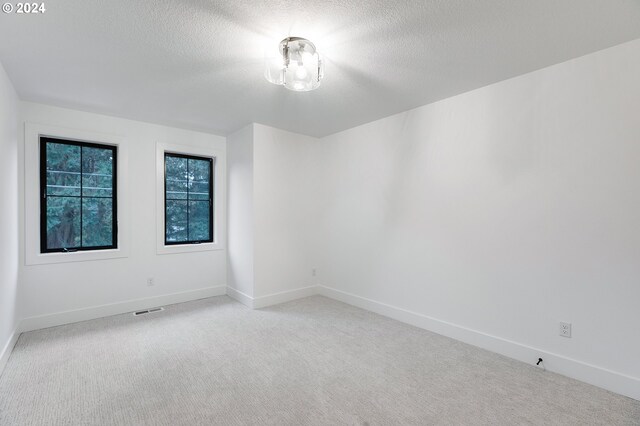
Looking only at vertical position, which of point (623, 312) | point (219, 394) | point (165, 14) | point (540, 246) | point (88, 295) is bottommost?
point (219, 394)

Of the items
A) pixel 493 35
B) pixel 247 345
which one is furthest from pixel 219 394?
pixel 493 35

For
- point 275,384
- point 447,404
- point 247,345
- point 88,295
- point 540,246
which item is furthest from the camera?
point 88,295

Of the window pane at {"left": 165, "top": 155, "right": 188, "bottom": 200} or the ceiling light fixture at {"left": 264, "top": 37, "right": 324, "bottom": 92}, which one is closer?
the ceiling light fixture at {"left": 264, "top": 37, "right": 324, "bottom": 92}

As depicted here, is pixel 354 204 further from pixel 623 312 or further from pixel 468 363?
pixel 623 312

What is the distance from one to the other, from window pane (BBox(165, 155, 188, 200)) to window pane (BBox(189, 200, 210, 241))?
21 centimetres

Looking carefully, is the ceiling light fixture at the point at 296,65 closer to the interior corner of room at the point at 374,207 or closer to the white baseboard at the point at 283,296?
the interior corner of room at the point at 374,207

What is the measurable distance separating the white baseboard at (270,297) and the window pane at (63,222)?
6.54 feet

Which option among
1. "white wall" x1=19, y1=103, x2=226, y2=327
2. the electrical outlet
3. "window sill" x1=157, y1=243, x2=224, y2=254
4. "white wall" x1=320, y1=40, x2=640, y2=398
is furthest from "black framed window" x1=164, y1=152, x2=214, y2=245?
the electrical outlet

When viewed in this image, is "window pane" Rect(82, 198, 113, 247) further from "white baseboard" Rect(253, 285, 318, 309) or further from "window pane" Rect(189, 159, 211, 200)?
"white baseboard" Rect(253, 285, 318, 309)

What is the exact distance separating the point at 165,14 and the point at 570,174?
3.05 meters

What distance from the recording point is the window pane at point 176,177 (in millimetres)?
4125

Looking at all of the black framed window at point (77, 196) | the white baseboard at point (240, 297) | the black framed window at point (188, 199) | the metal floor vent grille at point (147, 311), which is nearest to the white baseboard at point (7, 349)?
the black framed window at point (77, 196)

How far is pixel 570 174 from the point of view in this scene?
229cm

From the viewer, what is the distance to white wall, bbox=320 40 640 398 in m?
2.09
